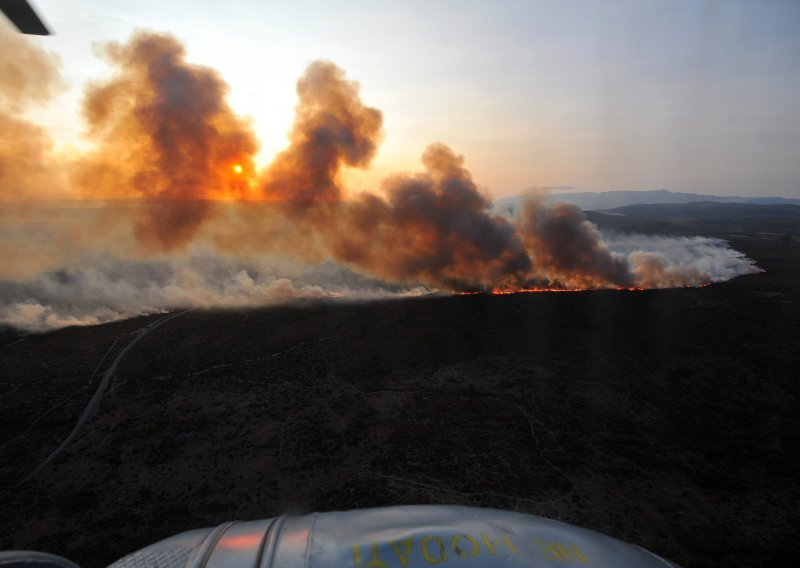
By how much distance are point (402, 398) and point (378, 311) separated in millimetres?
7253

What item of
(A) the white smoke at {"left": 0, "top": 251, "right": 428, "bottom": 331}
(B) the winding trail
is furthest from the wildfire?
(B) the winding trail

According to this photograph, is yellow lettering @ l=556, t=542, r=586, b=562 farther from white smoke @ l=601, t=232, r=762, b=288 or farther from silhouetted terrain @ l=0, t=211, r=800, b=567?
white smoke @ l=601, t=232, r=762, b=288

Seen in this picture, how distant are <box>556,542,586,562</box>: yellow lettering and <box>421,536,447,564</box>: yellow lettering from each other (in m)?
0.75

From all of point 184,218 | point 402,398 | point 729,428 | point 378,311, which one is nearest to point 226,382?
point 402,398

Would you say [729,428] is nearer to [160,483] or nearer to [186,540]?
[186,540]

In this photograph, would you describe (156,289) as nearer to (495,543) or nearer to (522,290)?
(522,290)

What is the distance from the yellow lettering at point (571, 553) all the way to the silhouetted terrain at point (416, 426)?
14.8ft

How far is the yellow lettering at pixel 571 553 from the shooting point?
2.50 metres

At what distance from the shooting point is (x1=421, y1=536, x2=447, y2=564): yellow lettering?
7.52 ft

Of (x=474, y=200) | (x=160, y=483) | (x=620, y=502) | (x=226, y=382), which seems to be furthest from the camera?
(x=474, y=200)

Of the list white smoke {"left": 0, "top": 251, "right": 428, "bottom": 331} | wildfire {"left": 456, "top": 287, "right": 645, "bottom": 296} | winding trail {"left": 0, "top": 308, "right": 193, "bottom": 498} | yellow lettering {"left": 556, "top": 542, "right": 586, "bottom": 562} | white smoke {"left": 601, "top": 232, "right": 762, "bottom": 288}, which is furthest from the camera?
white smoke {"left": 601, "top": 232, "right": 762, "bottom": 288}

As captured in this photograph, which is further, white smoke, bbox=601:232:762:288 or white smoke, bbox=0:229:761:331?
white smoke, bbox=601:232:762:288

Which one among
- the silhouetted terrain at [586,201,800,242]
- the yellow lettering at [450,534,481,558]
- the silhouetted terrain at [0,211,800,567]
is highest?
the yellow lettering at [450,534,481,558]

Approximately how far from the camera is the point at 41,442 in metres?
8.73
